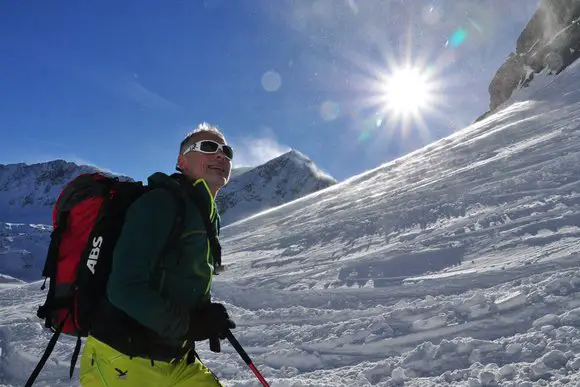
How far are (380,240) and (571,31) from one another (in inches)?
1621

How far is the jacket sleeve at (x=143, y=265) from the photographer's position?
209 centimetres

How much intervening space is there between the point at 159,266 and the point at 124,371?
0.56 metres

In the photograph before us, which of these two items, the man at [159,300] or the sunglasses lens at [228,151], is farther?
the sunglasses lens at [228,151]

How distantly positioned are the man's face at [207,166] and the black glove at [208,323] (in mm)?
709

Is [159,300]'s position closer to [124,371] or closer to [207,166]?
[124,371]

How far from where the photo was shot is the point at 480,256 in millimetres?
7094

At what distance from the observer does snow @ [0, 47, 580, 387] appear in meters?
4.15

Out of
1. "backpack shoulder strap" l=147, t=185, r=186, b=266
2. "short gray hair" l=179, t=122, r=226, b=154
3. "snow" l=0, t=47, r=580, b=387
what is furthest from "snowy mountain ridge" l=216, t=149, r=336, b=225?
"backpack shoulder strap" l=147, t=185, r=186, b=266

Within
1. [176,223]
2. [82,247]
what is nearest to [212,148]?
[176,223]

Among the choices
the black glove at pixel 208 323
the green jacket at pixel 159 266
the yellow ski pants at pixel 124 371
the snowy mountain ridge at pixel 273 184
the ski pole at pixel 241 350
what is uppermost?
the snowy mountain ridge at pixel 273 184

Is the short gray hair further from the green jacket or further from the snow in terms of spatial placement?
the snow

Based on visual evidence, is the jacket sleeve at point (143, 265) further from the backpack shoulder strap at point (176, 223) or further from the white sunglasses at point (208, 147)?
the white sunglasses at point (208, 147)

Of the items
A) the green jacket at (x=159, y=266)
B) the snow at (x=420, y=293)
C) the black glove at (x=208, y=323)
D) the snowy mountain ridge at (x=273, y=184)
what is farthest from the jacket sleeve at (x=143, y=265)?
the snowy mountain ridge at (x=273, y=184)

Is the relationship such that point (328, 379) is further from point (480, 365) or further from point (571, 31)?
point (571, 31)
